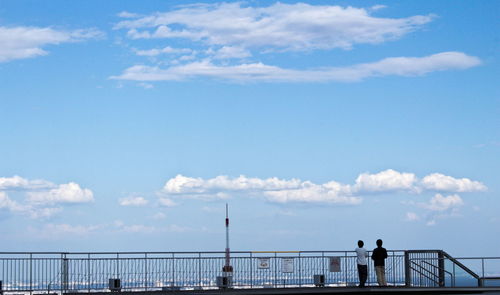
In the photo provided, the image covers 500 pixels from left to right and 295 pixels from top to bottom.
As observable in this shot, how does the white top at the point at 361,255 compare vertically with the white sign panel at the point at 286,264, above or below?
above

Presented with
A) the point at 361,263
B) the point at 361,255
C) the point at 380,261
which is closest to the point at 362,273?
the point at 361,263

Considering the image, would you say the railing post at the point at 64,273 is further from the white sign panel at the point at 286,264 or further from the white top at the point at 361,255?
the white top at the point at 361,255

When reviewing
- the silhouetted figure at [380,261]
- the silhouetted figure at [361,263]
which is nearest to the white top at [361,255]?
the silhouetted figure at [361,263]

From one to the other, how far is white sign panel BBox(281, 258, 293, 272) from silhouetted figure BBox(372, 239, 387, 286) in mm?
3792

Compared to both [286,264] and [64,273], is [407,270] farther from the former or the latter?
[64,273]

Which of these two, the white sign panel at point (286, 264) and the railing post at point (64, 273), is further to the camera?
the white sign panel at point (286, 264)

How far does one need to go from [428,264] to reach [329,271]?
15.2ft

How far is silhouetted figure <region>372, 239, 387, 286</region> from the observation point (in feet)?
118

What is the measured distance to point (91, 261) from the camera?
33.6 meters

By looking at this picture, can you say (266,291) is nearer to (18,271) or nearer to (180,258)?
(180,258)

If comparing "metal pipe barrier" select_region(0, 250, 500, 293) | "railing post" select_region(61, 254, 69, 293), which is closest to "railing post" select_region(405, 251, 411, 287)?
"metal pipe barrier" select_region(0, 250, 500, 293)

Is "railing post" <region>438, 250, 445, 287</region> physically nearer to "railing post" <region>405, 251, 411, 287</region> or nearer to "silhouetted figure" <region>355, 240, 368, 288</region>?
"railing post" <region>405, 251, 411, 287</region>

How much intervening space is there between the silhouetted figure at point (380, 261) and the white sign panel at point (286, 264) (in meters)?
3.79

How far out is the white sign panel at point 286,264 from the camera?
122ft
